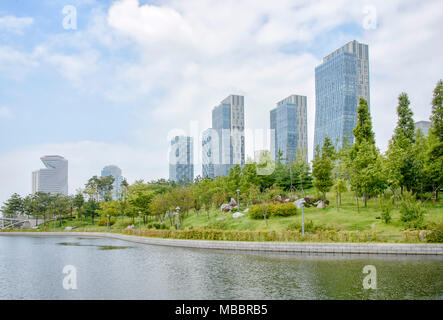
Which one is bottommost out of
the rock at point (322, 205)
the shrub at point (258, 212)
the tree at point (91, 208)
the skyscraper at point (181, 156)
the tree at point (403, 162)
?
the tree at point (91, 208)

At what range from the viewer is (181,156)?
111438 mm

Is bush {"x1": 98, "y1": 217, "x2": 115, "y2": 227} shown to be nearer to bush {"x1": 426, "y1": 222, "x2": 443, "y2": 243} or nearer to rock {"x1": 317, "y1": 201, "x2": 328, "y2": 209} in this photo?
rock {"x1": 317, "y1": 201, "x2": 328, "y2": 209}

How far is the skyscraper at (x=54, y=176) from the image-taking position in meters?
145

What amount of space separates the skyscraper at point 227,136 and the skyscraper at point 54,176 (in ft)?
277

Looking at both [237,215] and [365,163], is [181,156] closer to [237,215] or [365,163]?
[237,215]

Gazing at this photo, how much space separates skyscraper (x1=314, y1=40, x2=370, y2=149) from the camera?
10338cm

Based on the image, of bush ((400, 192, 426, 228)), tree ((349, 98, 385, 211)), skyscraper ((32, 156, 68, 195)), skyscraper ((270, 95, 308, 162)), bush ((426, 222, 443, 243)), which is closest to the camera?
bush ((426, 222, 443, 243))

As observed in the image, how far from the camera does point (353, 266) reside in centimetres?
1372

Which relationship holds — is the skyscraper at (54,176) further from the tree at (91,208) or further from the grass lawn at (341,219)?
the grass lawn at (341,219)

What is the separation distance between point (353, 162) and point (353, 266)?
16066mm

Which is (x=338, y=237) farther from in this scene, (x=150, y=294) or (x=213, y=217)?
A: (x=213, y=217)

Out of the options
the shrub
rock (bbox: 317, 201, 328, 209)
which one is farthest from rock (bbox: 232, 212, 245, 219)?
rock (bbox: 317, 201, 328, 209)

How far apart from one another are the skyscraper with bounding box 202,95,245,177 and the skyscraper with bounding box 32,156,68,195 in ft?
277

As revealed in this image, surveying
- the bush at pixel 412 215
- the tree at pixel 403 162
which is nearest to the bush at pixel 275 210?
the tree at pixel 403 162
